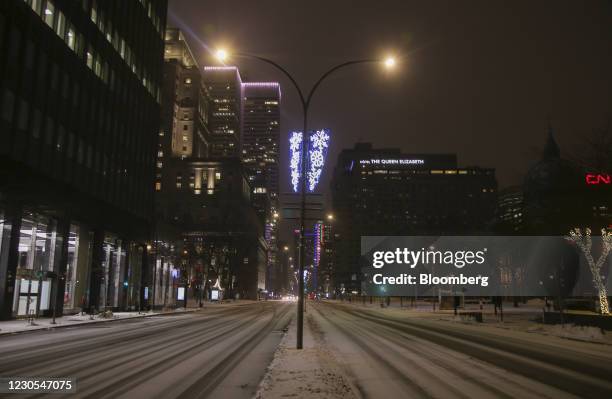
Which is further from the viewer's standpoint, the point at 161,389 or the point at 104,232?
the point at 104,232

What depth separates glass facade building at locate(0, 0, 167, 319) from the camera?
1323 inches

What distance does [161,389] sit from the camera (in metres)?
11.1

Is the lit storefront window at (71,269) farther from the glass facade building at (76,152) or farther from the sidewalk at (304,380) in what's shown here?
the sidewalk at (304,380)

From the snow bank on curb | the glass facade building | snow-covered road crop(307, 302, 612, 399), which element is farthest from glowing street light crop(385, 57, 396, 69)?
the glass facade building

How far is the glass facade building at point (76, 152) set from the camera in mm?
Result: 33594

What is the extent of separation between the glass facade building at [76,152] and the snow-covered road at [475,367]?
24.6 m

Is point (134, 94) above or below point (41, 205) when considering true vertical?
above

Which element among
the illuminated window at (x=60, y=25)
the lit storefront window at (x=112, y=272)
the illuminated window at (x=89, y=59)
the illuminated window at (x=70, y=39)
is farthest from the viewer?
the lit storefront window at (x=112, y=272)

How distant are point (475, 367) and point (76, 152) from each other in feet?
125

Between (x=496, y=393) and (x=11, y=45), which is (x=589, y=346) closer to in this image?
(x=496, y=393)

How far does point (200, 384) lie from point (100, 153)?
4092cm

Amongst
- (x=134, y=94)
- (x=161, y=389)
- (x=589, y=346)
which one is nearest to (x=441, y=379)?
(x=161, y=389)

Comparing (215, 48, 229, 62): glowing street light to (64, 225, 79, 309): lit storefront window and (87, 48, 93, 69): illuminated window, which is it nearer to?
(64, 225, 79, 309): lit storefront window

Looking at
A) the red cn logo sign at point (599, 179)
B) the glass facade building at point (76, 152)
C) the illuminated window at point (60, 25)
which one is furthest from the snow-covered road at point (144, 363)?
the red cn logo sign at point (599, 179)
